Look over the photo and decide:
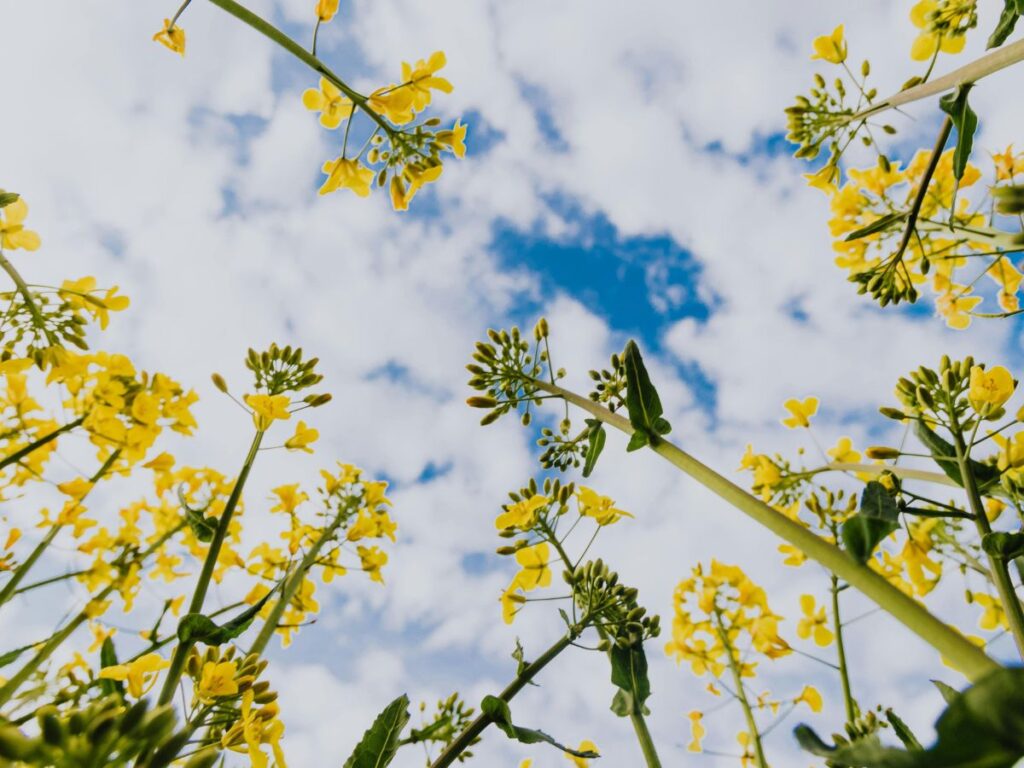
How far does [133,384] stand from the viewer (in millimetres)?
2803

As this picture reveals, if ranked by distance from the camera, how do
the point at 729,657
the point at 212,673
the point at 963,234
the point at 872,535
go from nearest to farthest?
the point at 872,535 → the point at 212,673 → the point at 963,234 → the point at 729,657

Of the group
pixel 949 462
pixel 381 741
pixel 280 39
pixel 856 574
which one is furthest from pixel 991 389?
pixel 280 39

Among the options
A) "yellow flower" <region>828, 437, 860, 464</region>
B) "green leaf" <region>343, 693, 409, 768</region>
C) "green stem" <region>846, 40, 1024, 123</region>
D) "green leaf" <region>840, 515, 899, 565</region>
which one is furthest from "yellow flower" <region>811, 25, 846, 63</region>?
"green leaf" <region>343, 693, 409, 768</region>

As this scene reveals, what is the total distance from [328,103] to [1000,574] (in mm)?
2503

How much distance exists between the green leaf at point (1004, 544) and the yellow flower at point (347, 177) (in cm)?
215

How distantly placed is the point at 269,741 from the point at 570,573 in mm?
956

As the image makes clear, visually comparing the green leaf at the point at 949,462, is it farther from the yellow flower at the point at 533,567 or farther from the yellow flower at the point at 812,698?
the yellow flower at the point at 812,698

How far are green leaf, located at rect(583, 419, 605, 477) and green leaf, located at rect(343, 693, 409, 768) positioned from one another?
2.72ft

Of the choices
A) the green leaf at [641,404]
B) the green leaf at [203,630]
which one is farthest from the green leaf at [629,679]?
the green leaf at [203,630]

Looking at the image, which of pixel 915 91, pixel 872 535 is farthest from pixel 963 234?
pixel 872 535

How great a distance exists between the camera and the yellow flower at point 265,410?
213 cm

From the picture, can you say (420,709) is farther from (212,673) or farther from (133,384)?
(133,384)

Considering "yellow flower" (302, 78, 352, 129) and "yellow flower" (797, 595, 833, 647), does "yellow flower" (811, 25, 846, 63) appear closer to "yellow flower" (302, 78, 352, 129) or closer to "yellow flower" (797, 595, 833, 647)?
"yellow flower" (302, 78, 352, 129)

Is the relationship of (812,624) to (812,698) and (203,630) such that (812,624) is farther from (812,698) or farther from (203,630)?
(203,630)
